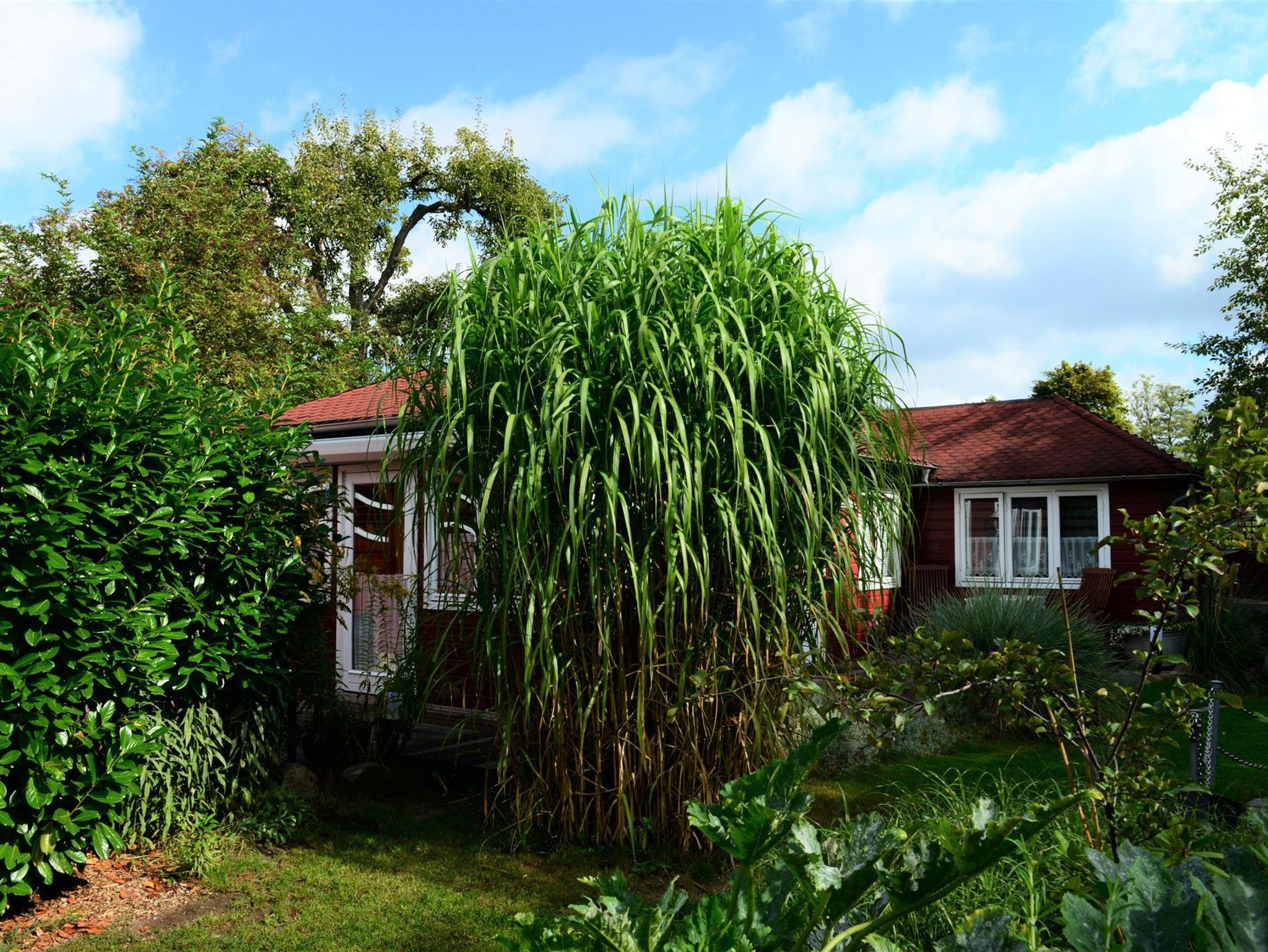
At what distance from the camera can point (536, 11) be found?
6.49 metres

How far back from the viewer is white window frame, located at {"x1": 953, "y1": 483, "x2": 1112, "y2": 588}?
13859mm

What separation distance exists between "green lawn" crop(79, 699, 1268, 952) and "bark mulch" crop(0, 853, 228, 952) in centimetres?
13

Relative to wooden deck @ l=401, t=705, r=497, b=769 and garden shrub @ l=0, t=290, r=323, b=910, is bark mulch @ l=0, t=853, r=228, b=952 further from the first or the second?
wooden deck @ l=401, t=705, r=497, b=769

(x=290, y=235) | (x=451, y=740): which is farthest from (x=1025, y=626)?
(x=290, y=235)

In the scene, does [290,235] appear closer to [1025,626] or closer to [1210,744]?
[1025,626]

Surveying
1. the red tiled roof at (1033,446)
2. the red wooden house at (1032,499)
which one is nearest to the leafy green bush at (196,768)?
the red wooden house at (1032,499)

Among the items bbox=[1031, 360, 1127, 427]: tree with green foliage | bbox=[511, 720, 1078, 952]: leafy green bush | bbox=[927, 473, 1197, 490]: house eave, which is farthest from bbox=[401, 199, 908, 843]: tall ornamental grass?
bbox=[1031, 360, 1127, 427]: tree with green foliage

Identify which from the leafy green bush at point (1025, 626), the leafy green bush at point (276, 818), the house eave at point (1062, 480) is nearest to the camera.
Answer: the leafy green bush at point (276, 818)

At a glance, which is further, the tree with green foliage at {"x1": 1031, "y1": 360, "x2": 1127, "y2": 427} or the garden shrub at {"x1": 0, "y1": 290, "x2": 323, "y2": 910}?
the tree with green foliage at {"x1": 1031, "y1": 360, "x2": 1127, "y2": 427}

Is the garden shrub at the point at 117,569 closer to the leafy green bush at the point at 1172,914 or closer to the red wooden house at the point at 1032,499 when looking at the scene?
the leafy green bush at the point at 1172,914

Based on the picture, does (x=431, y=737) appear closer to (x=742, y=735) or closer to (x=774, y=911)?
(x=742, y=735)

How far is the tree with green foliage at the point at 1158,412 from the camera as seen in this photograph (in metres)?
47.9

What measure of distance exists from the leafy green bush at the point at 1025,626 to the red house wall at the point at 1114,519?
12.5 feet

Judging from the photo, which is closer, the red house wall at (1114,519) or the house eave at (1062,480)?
the house eave at (1062,480)
